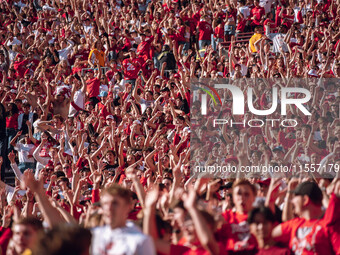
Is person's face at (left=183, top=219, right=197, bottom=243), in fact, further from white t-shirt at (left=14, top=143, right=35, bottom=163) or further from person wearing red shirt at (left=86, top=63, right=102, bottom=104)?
person wearing red shirt at (left=86, top=63, right=102, bottom=104)

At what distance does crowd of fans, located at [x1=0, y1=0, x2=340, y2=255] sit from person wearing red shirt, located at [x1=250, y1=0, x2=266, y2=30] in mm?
26

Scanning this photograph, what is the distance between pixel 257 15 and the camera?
1521cm

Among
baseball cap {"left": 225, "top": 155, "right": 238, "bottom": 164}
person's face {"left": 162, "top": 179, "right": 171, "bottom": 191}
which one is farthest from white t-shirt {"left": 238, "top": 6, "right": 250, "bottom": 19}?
person's face {"left": 162, "top": 179, "right": 171, "bottom": 191}

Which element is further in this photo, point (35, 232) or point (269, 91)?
point (269, 91)

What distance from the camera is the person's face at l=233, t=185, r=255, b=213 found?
4855 mm

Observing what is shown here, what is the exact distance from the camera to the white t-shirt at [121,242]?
379 centimetres

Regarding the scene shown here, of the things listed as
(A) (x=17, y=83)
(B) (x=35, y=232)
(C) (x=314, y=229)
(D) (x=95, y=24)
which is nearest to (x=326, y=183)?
(C) (x=314, y=229)

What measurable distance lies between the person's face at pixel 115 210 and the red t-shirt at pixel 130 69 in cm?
989

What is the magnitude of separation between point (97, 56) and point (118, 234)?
11.1 meters

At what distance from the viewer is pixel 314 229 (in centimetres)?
464

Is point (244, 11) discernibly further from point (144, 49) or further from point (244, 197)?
point (244, 197)

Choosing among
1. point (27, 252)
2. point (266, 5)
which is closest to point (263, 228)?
point (27, 252)

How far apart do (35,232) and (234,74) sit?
7950mm

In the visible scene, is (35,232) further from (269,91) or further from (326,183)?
(269,91)
